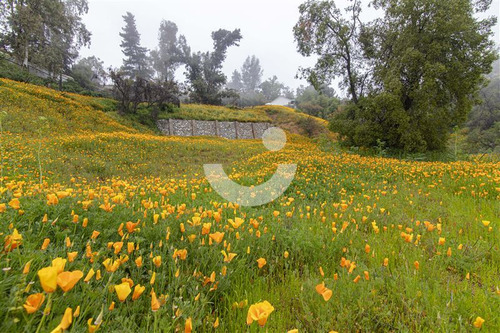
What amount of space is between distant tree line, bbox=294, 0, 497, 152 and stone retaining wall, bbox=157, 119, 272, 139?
14.0m

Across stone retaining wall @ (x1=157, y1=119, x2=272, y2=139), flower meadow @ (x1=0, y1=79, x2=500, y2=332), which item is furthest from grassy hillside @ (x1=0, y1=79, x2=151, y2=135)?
flower meadow @ (x1=0, y1=79, x2=500, y2=332)

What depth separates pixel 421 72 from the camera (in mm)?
13352

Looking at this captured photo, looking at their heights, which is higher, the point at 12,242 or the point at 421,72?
the point at 421,72

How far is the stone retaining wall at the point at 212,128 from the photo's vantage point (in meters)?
25.6

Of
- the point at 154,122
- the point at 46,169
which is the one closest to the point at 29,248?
the point at 46,169

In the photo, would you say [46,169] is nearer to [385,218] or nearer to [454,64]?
[385,218]

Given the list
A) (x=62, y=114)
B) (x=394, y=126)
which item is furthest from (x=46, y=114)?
(x=394, y=126)

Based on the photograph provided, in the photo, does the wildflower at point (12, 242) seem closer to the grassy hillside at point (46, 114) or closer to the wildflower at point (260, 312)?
the wildflower at point (260, 312)

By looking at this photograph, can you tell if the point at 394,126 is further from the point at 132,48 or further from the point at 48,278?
the point at 132,48

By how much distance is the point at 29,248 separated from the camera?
1581 mm

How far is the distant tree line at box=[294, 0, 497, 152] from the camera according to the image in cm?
1258

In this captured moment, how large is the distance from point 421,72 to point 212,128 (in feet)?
66.0

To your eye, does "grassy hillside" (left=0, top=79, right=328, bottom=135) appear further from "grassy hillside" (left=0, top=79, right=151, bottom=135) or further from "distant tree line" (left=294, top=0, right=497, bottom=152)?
"distant tree line" (left=294, top=0, right=497, bottom=152)

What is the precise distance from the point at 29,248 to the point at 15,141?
11172mm
